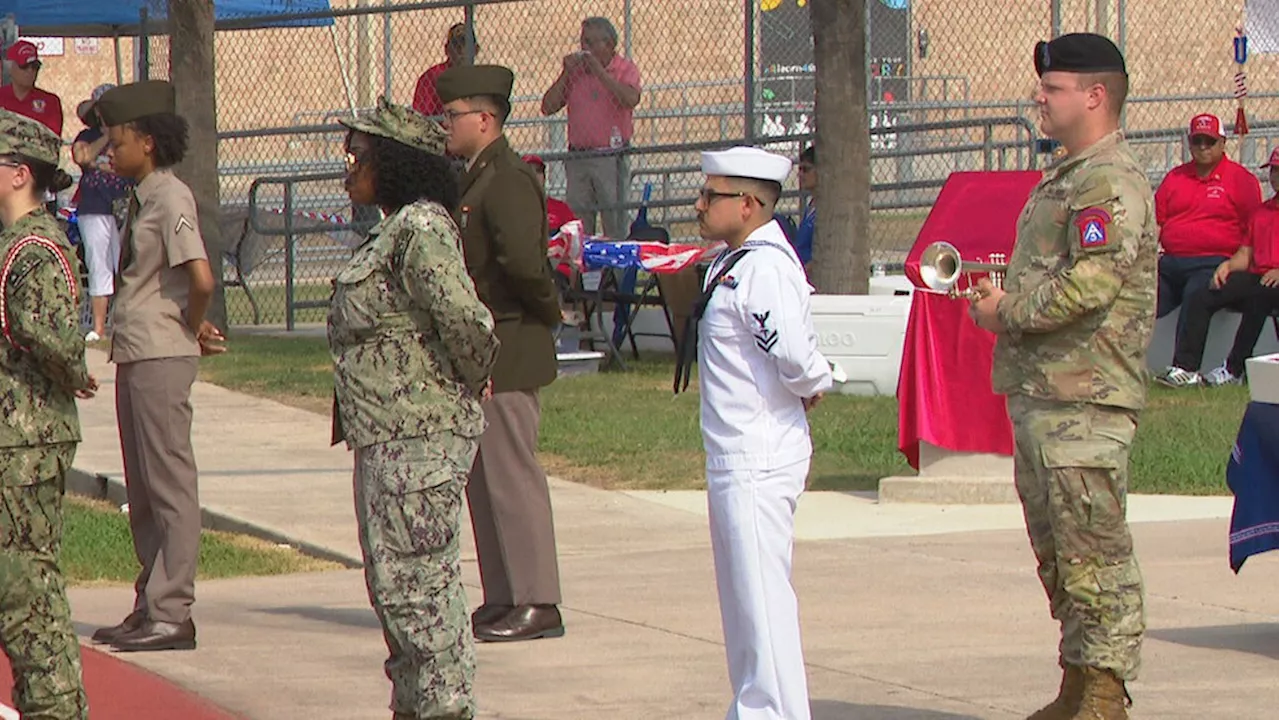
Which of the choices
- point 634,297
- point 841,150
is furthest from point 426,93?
point 841,150

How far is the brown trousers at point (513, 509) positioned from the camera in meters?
8.48

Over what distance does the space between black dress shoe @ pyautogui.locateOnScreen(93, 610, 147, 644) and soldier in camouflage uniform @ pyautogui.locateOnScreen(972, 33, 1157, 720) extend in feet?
11.4

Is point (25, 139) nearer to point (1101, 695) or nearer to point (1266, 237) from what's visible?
point (1101, 695)

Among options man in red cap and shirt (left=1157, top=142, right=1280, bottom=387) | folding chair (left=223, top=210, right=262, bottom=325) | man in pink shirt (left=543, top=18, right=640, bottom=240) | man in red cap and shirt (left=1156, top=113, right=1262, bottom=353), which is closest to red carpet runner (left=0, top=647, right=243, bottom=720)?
man in red cap and shirt (left=1157, top=142, right=1280, bottom=387)

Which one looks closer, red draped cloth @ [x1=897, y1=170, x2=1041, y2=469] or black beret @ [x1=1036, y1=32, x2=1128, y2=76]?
black beret @ [x1=1036, y1=32, x2=1128, y2=76]

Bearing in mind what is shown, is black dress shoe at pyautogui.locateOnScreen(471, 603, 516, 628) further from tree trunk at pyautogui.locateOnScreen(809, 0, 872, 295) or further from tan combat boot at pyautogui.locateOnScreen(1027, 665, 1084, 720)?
tree trunk at pyautogui.locateOnScreen(809, 0, 872, 295)

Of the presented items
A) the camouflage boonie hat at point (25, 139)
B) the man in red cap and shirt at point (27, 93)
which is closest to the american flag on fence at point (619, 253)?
the man in red cap and shirt at point (27, 93)

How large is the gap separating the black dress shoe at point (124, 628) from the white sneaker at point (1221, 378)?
848 cm

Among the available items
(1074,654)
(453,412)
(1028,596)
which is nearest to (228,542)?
(1028,596)

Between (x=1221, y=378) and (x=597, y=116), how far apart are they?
20.5ft

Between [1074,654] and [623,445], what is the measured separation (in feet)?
22.1

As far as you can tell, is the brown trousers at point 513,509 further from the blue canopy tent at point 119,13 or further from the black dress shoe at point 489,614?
the blue canopy tent at point 119,13

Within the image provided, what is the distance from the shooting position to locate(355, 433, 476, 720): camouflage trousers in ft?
20.9

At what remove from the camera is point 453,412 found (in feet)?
21.2
